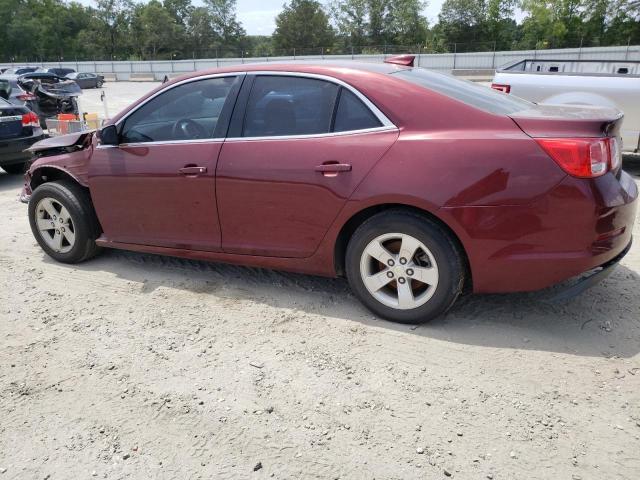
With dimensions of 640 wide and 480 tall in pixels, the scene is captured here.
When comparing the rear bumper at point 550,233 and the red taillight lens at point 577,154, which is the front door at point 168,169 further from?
the red taillight lens at point 577,154

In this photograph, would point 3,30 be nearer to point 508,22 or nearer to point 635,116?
point 508,22

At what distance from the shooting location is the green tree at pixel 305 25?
79.6 meters

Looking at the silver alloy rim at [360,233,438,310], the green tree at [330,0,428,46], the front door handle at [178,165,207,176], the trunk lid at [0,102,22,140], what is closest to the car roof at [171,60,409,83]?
the front door handle at [178,165,207,176]

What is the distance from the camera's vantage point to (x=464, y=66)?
3819 centimetres

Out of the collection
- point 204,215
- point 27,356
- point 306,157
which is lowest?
point 27,356

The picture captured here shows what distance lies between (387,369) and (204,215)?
1.76 m

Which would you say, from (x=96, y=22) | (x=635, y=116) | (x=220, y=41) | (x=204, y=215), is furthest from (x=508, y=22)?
(x=204, y=215)

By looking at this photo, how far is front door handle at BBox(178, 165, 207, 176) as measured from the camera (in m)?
3.94

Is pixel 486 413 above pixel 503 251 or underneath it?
underneath

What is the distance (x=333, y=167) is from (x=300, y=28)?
8193 centimetres

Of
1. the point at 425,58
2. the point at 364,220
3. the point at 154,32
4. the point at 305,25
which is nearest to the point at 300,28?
the point at 305,25

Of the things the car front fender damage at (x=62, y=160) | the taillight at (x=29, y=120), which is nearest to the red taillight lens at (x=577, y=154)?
the car front fender damage at (x=62, y=160)

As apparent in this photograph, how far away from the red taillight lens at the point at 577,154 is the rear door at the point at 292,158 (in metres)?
0.89

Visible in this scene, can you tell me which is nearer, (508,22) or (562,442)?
(562,442)
